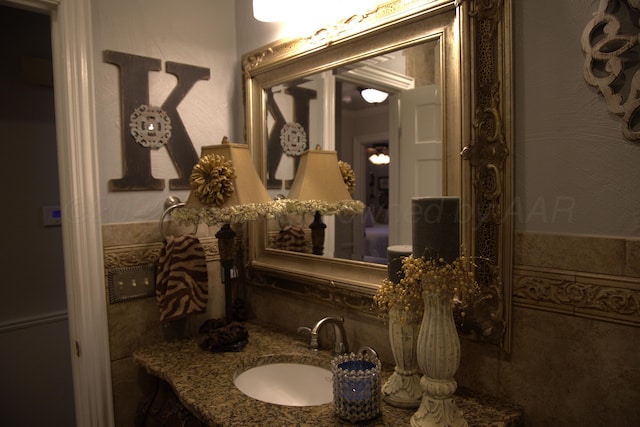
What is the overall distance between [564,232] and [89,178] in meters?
1.36

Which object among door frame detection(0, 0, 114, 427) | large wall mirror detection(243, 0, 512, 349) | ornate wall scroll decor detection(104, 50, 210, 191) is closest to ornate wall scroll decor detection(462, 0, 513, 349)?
large wall mirror detection(243, 0, 512, 349)

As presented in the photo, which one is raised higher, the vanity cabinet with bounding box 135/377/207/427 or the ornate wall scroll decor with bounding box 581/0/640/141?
the ornate wall scroll decor with bounding box 581/0/640/141

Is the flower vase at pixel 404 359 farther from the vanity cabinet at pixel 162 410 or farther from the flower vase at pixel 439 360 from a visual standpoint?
the vanity cabinet at pixel 162 410

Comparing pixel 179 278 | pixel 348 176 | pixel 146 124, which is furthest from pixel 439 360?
pixel 146 124

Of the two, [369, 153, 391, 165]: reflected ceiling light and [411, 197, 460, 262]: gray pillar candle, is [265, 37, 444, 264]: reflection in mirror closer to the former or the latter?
[369, 153, 391, 165]: reflected ceiling light

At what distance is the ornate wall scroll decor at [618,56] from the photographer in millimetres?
785

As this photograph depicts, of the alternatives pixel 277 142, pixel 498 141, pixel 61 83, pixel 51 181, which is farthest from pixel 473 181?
pixel 51 181

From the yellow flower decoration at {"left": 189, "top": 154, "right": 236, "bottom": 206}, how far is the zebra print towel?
9.3 inches

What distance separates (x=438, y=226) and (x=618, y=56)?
453mm

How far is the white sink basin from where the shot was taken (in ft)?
4.08

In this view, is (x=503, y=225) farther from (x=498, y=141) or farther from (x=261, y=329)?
(x=261, y=329)

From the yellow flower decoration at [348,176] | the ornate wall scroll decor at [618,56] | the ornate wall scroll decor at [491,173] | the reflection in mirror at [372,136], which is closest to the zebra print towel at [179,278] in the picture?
the reflection in mirror at [372,136]

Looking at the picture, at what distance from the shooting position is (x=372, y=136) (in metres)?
1.27

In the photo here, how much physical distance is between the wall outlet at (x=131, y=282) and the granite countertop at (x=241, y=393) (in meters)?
0.19
